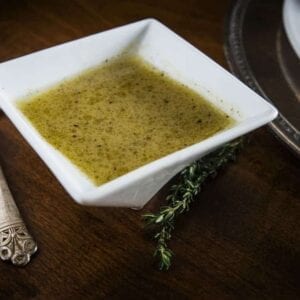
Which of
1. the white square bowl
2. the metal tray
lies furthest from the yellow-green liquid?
the metal tray

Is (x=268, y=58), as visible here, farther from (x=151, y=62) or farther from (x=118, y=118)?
(x=118, y=118)

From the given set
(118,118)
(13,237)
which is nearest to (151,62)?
(118,118)

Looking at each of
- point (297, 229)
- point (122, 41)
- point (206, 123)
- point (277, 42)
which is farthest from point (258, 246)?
point (277, 42)

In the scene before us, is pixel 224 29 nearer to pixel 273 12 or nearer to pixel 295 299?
pixel 273 12

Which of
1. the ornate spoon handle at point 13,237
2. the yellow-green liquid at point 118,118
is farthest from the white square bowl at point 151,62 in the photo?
the ornate spoon handle at point 13,237

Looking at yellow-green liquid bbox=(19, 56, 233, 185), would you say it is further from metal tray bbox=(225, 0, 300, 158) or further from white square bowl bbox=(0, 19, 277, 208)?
metal tray bbox=(225, 0, 300, 158)

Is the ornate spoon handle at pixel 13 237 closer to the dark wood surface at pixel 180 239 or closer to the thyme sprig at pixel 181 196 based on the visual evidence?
the dark wood surface at pixel 180 239
